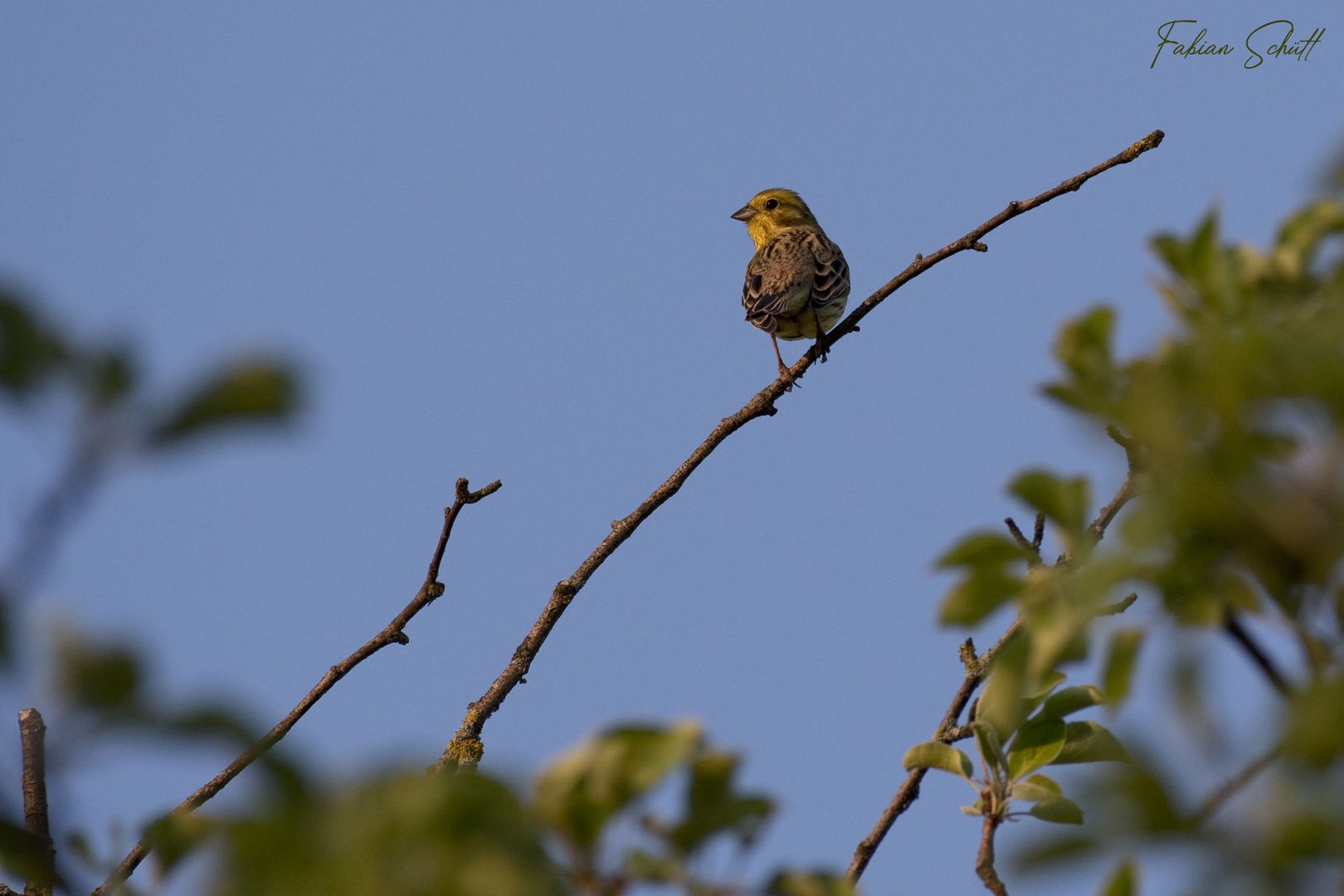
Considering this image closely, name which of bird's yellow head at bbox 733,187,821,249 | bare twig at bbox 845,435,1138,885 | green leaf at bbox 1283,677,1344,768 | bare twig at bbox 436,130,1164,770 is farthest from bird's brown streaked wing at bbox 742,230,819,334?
green leaf at bbox 1283,677,1344,768

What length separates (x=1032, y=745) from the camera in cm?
287

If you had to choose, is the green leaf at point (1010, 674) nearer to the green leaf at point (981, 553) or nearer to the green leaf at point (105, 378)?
the green leaf at point (981, 553)

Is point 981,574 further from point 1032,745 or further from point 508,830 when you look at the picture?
point 1032,745

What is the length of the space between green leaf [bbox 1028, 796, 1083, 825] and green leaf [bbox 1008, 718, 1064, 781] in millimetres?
69

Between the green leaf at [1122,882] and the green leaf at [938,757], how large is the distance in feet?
3.37

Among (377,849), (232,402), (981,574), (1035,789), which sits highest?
(1035,789)

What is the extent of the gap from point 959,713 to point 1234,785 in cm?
186

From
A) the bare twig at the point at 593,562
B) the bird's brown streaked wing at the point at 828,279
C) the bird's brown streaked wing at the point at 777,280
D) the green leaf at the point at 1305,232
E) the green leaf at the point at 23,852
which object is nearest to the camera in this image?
the green leaf at the point at 23,852

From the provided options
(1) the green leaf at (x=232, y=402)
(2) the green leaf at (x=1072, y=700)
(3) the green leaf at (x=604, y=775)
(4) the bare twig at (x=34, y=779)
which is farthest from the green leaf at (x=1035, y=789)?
(1) the green leaf at (x=232, y=402)

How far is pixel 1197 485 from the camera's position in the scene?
62.2 inches

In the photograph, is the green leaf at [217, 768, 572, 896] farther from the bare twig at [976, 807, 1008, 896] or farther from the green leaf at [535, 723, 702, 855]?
the bare twig at [976, 807, 1008, 896]

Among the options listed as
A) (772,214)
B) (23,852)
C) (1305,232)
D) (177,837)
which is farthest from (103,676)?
(772,214)

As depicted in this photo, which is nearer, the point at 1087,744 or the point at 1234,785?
the point at 1234,785

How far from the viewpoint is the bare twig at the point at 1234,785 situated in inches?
58.9
